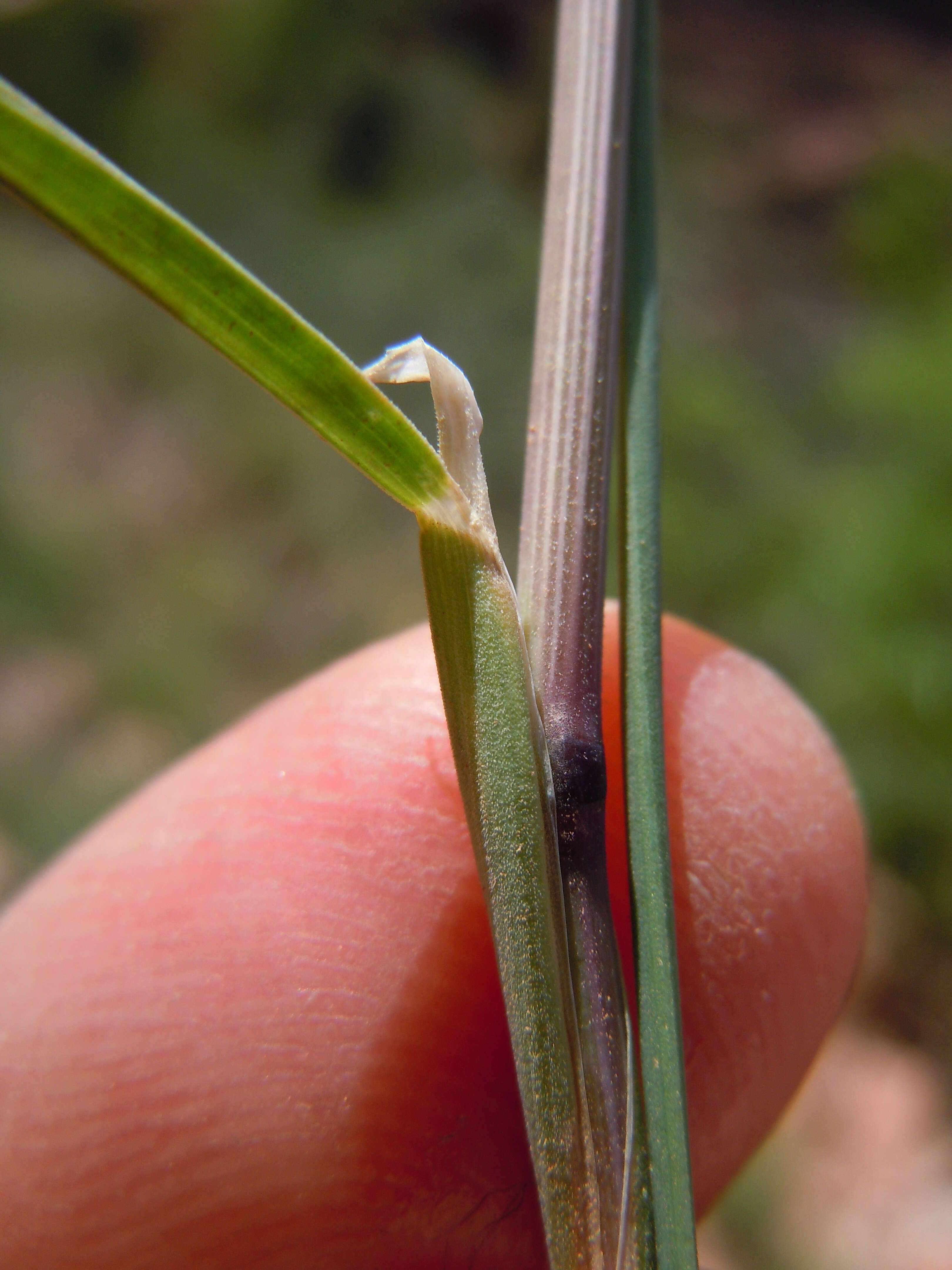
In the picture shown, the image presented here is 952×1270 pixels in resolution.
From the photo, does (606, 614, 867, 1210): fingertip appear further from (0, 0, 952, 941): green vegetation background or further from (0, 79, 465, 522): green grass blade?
(0, 0, 952, 941): green vegetation background

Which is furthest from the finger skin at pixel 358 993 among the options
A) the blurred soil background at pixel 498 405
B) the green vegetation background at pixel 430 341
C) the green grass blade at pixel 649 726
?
the green vegetation background at pixel 430 341

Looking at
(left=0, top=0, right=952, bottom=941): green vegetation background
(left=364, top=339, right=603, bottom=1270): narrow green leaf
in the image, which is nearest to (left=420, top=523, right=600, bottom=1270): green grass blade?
(left=364, top=339, right=603, bottom=1270): narrow green leaf

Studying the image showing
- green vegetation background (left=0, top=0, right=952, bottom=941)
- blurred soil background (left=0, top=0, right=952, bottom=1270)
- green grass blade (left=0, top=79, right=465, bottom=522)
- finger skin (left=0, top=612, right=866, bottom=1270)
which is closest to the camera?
green grass blade (left=0, top=79, right=465, bottom=522)

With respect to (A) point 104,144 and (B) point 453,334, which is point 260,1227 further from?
(A) point 104,144

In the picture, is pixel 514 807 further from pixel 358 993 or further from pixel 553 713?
pixel 358 993

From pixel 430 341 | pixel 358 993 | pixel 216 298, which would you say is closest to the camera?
pixel 216 298

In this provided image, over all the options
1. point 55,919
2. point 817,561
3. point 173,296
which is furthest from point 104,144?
point 173,296

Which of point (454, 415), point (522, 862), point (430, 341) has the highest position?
point (454, 415)

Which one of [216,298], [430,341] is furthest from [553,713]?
[430,341]
